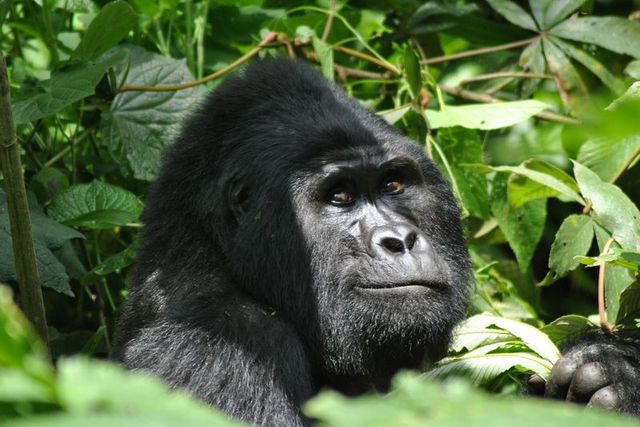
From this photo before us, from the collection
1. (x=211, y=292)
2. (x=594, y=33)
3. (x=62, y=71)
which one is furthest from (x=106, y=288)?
(x=594, y=33)

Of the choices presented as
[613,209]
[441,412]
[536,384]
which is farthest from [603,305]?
[441,412]

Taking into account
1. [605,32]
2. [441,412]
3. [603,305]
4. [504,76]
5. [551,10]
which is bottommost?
[603,305]

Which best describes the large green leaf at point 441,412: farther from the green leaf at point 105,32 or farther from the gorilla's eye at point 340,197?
the green leaf at point 105,32

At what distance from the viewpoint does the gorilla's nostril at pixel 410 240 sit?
9.69ft

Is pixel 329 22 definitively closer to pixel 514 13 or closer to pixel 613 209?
pixel 514 13

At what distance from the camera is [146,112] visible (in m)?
4.22

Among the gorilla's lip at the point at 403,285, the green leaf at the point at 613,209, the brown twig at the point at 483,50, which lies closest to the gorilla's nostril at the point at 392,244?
the gorilla's lip at the point at 403,285

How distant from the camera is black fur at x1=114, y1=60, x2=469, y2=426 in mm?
2764

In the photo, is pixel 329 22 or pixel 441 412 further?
pixel 329 22

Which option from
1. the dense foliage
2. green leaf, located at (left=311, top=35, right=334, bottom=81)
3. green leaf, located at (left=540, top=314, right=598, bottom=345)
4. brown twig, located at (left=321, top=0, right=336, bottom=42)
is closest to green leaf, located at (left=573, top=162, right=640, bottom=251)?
the dense foliage

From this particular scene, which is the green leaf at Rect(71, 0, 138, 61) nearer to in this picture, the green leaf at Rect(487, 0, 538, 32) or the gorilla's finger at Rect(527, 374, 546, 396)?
the green leaf at Rect(487, 0, 538, 32)

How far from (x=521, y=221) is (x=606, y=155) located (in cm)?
49

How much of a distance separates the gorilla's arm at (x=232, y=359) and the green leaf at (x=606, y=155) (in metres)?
1.87

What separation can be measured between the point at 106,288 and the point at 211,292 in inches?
46.2
